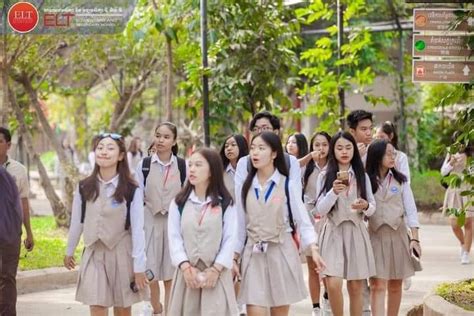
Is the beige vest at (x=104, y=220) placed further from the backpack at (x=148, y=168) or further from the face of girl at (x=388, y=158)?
the face of girl at (x=388, y=158)

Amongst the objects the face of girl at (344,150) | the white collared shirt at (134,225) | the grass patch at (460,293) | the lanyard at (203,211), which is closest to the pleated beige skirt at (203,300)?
the lanyard at (203,211)

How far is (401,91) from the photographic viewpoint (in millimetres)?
25875

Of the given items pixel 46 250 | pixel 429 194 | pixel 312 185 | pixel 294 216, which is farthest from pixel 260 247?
pixel 429 194

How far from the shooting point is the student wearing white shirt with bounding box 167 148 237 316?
768 cm

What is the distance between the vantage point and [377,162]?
10.1 meters

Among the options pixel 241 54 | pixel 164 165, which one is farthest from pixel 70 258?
pixel 241 54

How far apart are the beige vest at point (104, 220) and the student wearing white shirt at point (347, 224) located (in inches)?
79.5

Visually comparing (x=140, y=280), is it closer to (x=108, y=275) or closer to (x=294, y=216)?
(x=108, y=275)

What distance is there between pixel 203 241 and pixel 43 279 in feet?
19.7

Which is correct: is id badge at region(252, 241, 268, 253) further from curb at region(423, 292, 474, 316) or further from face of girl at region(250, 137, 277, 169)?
curb at region(423, 292, 474, 316)

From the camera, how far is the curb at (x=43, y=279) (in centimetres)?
1310

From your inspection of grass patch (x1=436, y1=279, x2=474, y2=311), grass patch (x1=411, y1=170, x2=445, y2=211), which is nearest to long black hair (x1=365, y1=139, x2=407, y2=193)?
grass patch (x1=436, y1=279, x2=474, y2=311)

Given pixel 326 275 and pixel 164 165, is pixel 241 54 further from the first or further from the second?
pixel 326 275

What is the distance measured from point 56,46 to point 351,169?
1010cm
